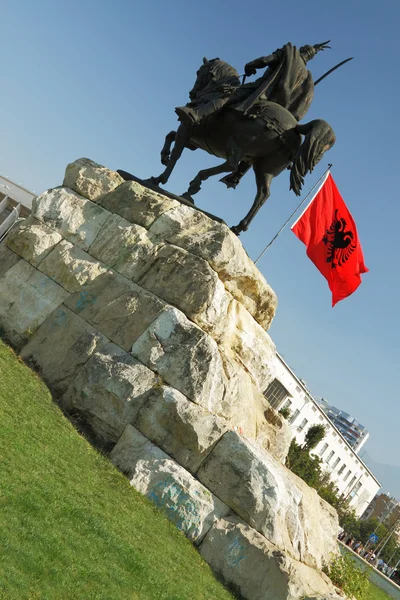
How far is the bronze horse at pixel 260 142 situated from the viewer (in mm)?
11922

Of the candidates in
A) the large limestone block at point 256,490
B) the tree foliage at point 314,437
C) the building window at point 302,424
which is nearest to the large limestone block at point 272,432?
the large limestone block at point 256,490

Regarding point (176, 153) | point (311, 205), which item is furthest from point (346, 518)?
point (176, 153)

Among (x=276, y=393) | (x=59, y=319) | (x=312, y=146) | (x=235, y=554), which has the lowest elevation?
(x=235, y=554)

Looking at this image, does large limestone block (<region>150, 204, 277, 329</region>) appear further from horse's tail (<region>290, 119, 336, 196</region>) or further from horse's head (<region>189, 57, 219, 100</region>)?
horse's head (<region>189, 57, 219, 100</region>)

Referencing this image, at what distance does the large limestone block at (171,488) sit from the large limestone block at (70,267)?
11.3 ft

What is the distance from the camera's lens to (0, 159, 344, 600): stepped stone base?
8055 millimetres

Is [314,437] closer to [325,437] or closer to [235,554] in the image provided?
[325,437]

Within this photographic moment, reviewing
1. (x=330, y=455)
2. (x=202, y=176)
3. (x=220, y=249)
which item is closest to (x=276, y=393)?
(x=330, y=455)

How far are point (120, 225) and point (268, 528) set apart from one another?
5981mm

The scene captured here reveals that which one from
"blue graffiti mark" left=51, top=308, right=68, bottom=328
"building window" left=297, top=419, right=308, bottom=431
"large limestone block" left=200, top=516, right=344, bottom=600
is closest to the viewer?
"large limestone block" left=200, top=516, right=344, bottom=600

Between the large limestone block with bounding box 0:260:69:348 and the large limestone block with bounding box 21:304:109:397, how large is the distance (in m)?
0.24

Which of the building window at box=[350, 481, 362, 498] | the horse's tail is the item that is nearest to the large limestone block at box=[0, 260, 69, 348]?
the horse's tail

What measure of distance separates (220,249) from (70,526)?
19.0 feet

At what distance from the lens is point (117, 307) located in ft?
32.8
